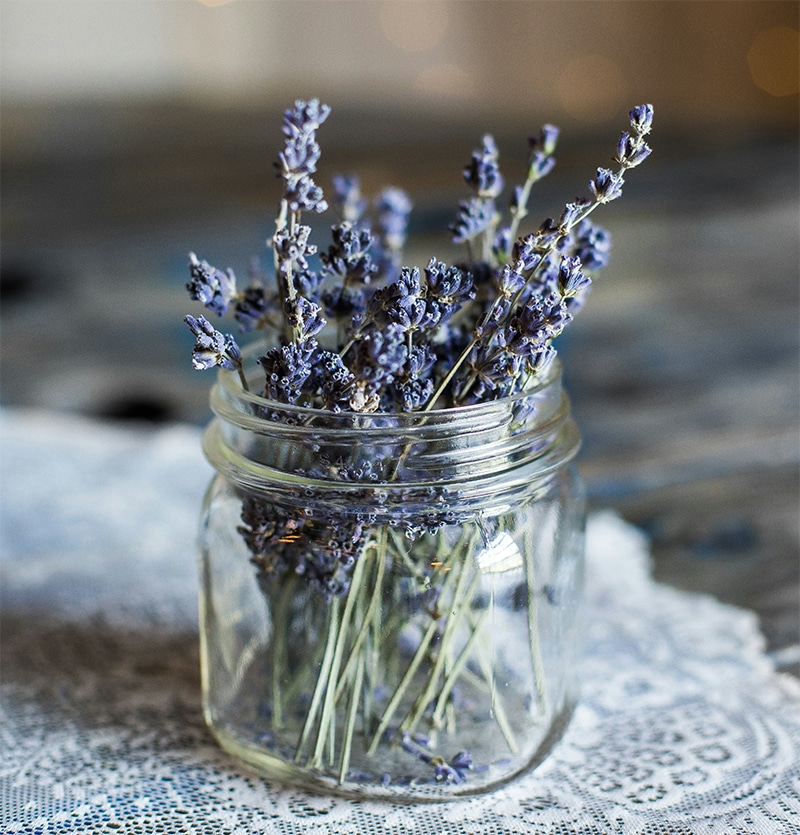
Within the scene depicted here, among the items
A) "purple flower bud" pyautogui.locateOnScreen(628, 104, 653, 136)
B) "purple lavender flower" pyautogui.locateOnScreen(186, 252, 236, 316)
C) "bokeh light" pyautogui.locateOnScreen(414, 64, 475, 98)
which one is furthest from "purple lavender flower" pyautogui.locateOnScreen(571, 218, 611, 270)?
"bokeh light" pyautogui.locateOnScreen(414, 64, 475, 98)

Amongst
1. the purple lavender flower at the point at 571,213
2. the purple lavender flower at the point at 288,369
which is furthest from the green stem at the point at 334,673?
the purple lavender flower at the point at 571,213

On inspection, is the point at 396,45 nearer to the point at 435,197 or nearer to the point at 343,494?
the point at 435,197

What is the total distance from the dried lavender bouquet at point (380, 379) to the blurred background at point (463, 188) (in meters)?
0.31

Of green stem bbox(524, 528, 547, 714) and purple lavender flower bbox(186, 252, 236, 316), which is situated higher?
purple lavender flower bbox(186, 252, 236, 316)

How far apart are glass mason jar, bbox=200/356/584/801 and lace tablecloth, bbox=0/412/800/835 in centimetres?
3

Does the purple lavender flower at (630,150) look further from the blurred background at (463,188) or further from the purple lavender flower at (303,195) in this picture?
the blurred background at (463,188)

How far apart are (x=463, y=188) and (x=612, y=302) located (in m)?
0.41

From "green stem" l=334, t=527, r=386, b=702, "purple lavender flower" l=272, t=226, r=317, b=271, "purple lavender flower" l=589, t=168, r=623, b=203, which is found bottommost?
"green stem" l=334, t=527, r=386, b=702

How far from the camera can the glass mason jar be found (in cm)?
57

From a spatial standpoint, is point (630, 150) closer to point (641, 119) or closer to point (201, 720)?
point (641, 119)

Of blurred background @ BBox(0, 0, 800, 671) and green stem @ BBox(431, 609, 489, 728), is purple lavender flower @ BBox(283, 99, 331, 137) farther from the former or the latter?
blurred background @ BBox(0, 0, 800, 671)

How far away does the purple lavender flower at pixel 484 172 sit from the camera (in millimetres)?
611

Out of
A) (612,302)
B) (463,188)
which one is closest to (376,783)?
(612,302)

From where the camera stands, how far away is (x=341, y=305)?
0.63 meters
